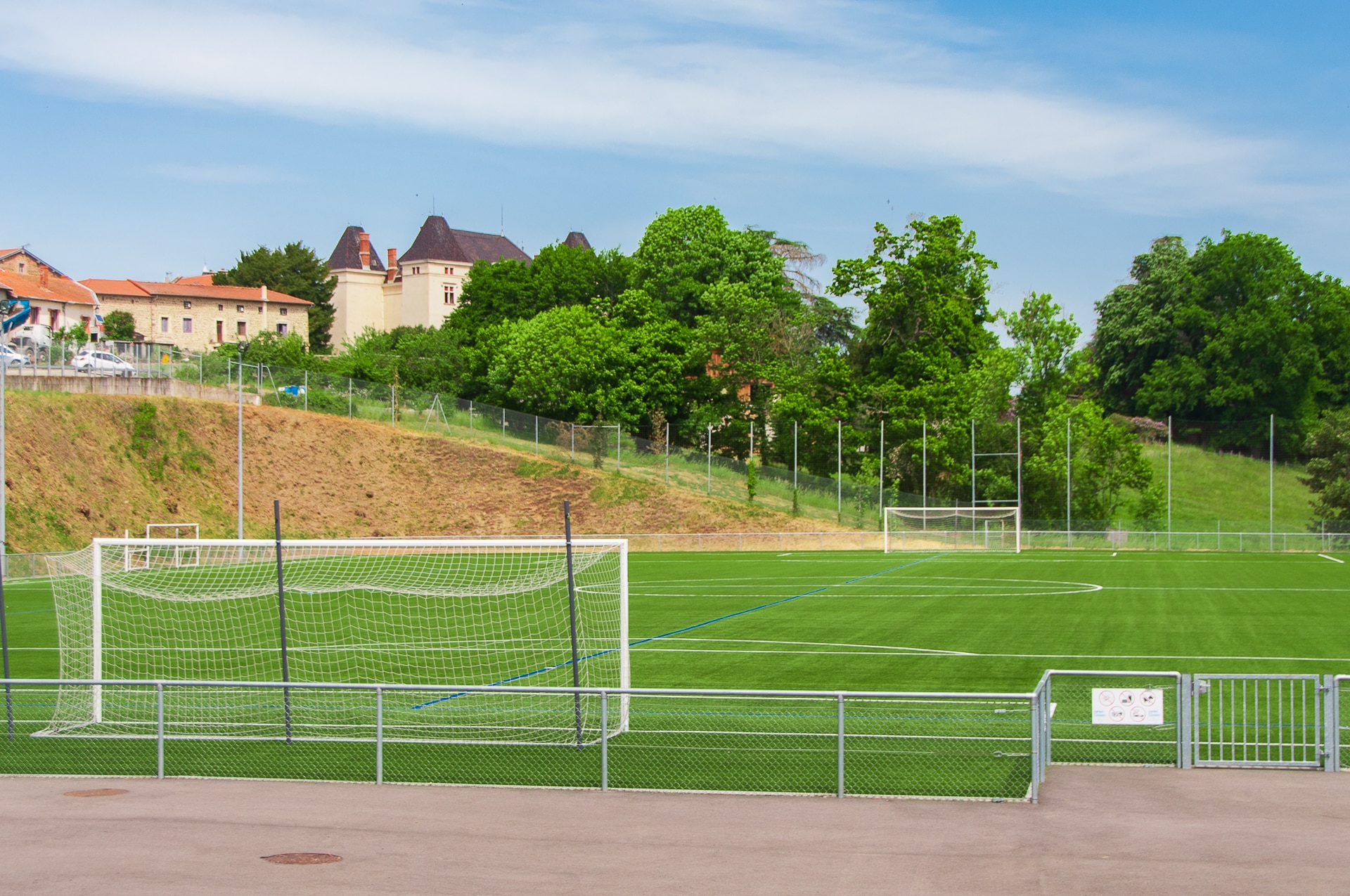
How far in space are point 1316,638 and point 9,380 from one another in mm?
55224

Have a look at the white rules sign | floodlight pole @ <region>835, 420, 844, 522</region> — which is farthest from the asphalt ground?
floodlight pole @ <region>835, 420, 844, 522</region>

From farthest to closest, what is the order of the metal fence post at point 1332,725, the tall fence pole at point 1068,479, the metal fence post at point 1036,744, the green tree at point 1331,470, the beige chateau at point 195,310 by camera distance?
the beige chateau at point 195,310
the green tree at point 1331,470
the tall fence pole at point 1068,479
the metal fence post at point 1332,725
the metal fence post at point 1036,744

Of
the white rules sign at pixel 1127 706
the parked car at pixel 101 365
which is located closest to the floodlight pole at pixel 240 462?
the parked car at pixel 101 365

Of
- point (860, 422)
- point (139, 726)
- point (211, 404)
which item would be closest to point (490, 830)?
point (139, 726)

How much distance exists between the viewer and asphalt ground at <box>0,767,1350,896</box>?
917 centimetres

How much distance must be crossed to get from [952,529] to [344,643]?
44.1m

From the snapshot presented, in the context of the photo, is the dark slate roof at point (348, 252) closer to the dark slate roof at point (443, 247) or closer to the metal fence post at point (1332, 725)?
the dark slate roof at point (443, 247)

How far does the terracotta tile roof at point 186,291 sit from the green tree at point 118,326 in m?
6.11

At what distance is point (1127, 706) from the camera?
13.0 metres

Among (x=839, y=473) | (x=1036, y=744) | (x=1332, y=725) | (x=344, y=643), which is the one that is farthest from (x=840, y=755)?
(x=839, y=473)

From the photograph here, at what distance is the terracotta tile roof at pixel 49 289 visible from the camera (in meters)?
98.8

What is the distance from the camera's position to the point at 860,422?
3108 inches

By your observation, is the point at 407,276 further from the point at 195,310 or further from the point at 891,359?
the point at 891,359

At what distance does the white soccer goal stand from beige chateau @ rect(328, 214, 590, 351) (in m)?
68.0
